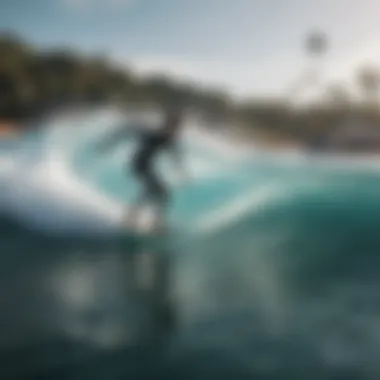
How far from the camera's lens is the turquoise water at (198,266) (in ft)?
4.34

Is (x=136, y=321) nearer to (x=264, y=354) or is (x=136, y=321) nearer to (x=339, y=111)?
(x=264, y=354)

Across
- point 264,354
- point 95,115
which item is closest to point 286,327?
point 264,354

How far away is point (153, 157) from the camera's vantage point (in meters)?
1.41

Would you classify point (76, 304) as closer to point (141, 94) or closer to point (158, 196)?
point (158, 196)

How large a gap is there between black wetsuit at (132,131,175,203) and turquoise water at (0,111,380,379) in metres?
0.03

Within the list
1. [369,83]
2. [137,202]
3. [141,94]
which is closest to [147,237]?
[137,202]

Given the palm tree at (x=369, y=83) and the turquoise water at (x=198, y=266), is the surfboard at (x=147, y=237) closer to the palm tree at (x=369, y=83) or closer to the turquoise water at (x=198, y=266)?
the turquoise water at (x=198, y=266)

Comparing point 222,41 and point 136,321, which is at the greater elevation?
point 222,41

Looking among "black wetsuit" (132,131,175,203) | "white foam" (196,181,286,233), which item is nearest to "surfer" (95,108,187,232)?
"black wetsuit" (132,131,175,203)

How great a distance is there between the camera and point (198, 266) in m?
1.39

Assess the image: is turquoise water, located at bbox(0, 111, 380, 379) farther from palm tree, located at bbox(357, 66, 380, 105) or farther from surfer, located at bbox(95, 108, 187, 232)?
palm tree, located at bbox(357, 66, 380, 105)

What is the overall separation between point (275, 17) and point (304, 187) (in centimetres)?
41

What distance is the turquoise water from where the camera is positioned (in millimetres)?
1324

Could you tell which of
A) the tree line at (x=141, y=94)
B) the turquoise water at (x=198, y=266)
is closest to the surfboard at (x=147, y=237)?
the turquoise water at (x=198, y=266)
